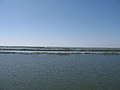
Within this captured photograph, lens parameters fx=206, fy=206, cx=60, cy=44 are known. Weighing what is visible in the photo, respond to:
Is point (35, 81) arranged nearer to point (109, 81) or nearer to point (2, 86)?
point (2, 86)

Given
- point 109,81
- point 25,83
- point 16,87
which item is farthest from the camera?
point 109,81

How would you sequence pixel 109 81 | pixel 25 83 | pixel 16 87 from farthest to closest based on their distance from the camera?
pixel 109 81 < pixel 25 83 < pixel 16 87

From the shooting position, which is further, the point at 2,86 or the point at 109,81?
the point at 109,81

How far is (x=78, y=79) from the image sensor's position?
1496 centimetres

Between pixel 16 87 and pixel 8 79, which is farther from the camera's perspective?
pixel 8 79

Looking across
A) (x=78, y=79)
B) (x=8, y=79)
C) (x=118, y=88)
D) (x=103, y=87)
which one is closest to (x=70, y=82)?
(x=78, y=79)

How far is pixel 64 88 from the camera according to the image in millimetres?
12383

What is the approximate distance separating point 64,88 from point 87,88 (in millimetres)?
1381

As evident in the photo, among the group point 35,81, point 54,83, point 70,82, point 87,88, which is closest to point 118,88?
point 87,88

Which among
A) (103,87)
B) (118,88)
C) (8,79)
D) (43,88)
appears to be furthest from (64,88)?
(8,79)

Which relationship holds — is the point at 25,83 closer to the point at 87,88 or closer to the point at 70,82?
the point at 70,82

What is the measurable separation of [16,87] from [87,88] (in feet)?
14.0

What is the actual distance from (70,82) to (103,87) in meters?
2.36

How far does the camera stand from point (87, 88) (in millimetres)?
12375
